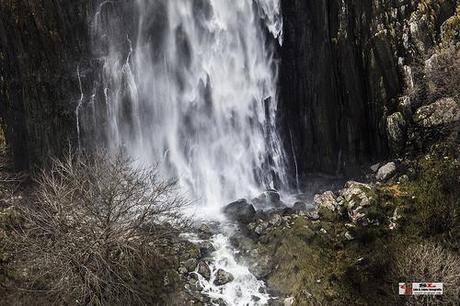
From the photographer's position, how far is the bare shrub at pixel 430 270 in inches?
1129

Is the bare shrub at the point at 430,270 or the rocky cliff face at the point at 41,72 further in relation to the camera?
the rocky cliff face at the point at 41,72

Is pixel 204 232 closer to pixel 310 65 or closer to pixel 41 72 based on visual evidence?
pixel 310 65

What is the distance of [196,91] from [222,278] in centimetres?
1670

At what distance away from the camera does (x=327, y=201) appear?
1483 inches

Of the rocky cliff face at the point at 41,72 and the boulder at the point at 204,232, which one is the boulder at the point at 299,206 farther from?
the rocky cliff face at the point at 41,72

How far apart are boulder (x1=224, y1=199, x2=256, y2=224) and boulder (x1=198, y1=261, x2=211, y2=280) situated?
5.47 meters

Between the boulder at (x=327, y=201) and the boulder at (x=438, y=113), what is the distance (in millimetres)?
8864

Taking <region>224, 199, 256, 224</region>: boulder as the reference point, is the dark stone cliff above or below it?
above

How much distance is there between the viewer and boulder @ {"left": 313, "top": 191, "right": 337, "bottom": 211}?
37344 mm

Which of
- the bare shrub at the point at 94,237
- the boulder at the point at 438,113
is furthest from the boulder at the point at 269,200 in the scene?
the boulder at the point at 438,113

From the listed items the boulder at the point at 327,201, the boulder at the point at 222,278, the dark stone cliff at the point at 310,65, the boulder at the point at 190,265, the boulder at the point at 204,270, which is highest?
the dark stone cliff at the point at 310,65

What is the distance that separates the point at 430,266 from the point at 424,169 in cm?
1058

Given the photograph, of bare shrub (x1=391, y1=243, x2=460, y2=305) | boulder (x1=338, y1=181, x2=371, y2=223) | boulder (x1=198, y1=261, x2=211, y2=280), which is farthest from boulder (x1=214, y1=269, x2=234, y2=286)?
bare shrub (x1=391, y1=243, x2=460, y2=305)
